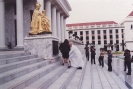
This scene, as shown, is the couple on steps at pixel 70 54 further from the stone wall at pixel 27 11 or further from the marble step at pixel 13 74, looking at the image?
the stone wall at pixel 27 11

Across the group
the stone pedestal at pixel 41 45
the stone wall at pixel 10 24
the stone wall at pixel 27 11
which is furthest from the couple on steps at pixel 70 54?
the stone wall at pixel 10 24

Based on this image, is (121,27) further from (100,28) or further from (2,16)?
(2,16)

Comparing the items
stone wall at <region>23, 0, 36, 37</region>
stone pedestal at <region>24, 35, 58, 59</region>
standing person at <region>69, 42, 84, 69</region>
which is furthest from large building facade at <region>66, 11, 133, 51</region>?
stone pedestal at <region>24, 35, 58, 59</region>

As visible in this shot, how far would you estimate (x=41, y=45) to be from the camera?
428 inches

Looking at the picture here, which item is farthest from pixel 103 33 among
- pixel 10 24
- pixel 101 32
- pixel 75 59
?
pixel 75 59

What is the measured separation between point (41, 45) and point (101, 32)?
8923 centimetres

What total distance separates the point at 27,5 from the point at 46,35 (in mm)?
16442

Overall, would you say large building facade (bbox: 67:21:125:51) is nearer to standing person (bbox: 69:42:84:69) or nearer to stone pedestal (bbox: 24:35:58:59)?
standing person (bbox: 69:42:84:69)

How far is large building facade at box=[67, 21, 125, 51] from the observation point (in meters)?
95.5

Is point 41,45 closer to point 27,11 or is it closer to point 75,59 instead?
point 75,59

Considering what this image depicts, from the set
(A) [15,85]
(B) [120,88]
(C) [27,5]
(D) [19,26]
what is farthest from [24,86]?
(C) [27,5]

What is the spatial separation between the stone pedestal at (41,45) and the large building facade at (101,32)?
82.8m

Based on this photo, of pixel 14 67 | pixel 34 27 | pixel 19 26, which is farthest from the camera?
pixel 19 26

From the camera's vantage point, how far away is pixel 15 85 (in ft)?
15.4
